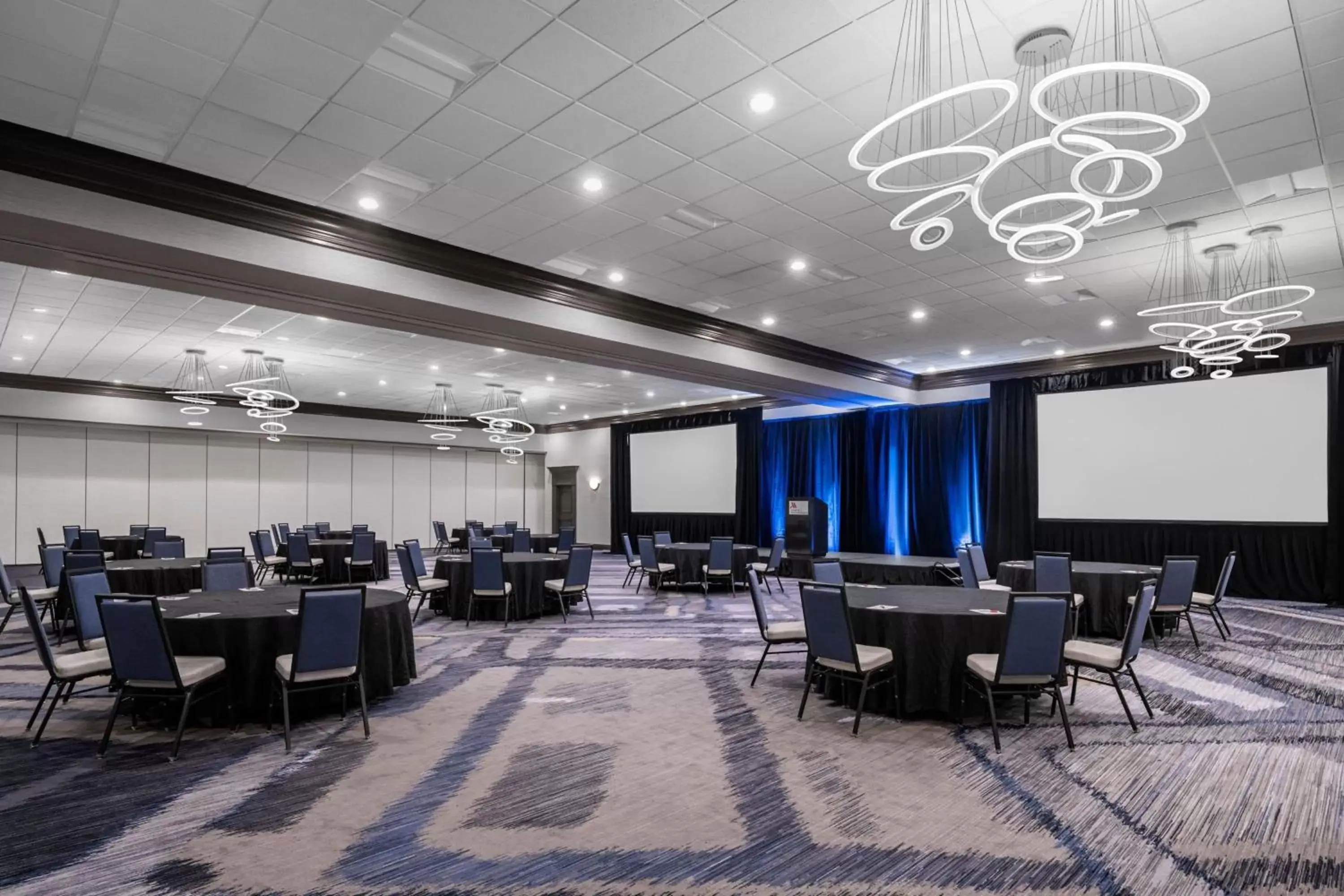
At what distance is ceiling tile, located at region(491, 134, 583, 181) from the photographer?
16.2ft

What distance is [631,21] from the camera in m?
3.68

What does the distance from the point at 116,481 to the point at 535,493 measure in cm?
1041

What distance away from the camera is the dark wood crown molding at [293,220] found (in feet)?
15.6

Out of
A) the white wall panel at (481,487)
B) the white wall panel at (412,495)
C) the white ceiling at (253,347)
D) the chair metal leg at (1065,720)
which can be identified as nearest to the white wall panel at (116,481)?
the white ceiling at (253,347)

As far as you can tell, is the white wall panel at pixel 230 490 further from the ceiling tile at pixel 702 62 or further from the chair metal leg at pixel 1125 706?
the chair metal leg at pixel 1125 706

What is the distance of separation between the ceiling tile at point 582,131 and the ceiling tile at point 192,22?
1.66 m

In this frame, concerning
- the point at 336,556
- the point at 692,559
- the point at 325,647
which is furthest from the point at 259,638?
the point at 336,556

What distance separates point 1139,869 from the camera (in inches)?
116

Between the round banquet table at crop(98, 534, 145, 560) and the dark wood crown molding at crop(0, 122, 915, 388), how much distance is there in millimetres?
9154

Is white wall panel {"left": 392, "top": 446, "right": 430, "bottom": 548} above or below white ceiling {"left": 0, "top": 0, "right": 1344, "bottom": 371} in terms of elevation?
below

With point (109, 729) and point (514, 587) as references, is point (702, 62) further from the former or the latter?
point (514, 587)

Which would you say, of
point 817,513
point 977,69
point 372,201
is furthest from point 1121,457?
point 372,201

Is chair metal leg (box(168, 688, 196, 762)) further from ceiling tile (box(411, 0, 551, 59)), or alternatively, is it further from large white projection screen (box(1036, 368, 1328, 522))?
large white projection screen (box(1036, 368, 1328, 522))

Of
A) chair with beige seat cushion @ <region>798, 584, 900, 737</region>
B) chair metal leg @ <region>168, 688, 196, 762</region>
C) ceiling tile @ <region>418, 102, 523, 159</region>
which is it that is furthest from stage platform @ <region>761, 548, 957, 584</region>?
chair metal leg @ <region>168, 688, 196, 762</region>
